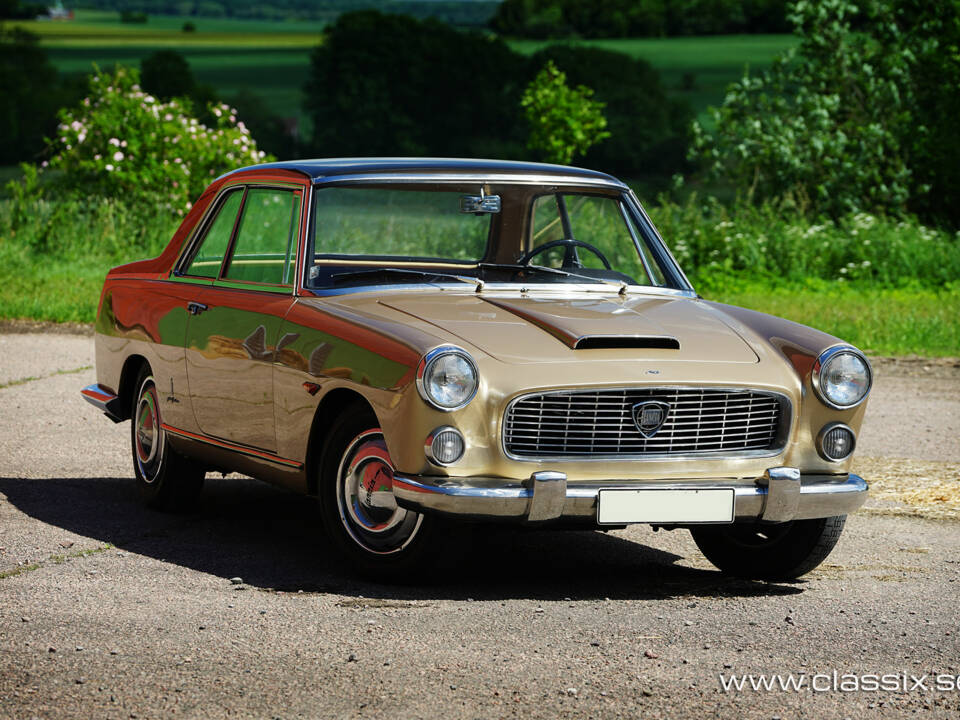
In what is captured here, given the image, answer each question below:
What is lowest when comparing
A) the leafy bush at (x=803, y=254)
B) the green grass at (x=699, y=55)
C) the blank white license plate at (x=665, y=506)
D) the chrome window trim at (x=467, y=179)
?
the green grass at (x=699, y=55)

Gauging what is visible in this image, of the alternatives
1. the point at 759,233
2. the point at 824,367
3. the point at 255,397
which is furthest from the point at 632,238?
the point at 759,233

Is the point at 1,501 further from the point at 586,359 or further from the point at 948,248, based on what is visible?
the point at 948,248

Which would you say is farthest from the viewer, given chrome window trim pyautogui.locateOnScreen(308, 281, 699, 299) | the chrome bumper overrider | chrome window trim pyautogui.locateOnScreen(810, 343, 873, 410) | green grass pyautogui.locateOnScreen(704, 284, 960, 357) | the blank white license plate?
green grass pyautogui.locateOnScreen(704, 284, 960, 357)

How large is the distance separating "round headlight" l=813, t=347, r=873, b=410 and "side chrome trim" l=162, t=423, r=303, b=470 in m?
2.13

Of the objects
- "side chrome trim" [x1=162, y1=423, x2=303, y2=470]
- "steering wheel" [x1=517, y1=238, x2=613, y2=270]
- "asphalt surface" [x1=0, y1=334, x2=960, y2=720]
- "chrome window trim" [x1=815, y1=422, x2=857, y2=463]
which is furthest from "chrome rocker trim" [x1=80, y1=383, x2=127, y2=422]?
"chrome window trim" [x1=815, y1=422, x2=857, y2=463]

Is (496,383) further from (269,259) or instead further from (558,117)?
(558,117)

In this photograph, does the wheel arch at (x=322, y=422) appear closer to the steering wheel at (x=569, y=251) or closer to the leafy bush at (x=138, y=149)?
the steering wheel at (x=569, y=251)

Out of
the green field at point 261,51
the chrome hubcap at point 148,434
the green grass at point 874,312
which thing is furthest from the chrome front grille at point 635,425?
the green field at point 261,51

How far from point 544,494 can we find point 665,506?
0.49 meters

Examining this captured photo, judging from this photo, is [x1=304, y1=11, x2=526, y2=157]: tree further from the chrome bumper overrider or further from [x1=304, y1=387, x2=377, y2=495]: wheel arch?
the chrome bumper overrider

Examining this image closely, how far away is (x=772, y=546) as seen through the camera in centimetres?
625

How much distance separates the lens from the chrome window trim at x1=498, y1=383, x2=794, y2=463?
5.42 m

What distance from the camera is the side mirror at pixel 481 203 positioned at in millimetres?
6883

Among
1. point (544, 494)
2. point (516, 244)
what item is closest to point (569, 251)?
point (516, 244)
